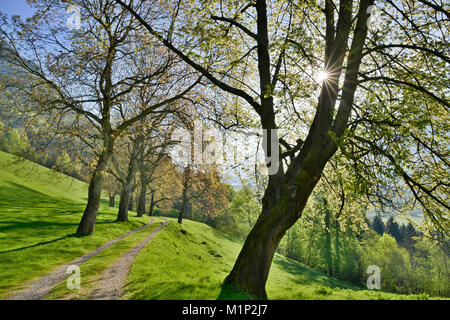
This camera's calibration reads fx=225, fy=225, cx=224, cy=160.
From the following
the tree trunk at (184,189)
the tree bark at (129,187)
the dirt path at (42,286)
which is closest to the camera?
the dirt path at (42,286)

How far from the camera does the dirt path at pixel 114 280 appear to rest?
6.95 metres

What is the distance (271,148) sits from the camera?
7.60 meters

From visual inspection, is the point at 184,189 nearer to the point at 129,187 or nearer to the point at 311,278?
the point at 129,187

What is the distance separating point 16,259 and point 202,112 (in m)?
10.6

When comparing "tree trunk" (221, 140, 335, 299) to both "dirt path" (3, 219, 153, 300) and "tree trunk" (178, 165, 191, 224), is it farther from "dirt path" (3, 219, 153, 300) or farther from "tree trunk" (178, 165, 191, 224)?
"tree trunk" (178, 165, 191, 224)

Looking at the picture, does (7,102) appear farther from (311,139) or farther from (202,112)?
(311,139)

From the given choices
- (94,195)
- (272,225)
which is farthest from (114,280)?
(94,195)

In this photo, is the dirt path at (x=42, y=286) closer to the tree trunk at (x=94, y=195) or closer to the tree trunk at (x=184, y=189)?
the tree trunk at (x=94, y=195)

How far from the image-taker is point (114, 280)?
855 centimetres

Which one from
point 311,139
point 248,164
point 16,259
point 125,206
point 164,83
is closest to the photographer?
point 311,139

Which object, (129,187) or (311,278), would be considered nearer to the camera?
(129,187)

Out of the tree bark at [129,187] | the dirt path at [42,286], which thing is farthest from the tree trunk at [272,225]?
the tree bark at [129,187]

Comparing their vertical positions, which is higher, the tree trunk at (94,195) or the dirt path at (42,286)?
the tree trunk at (94,195)
